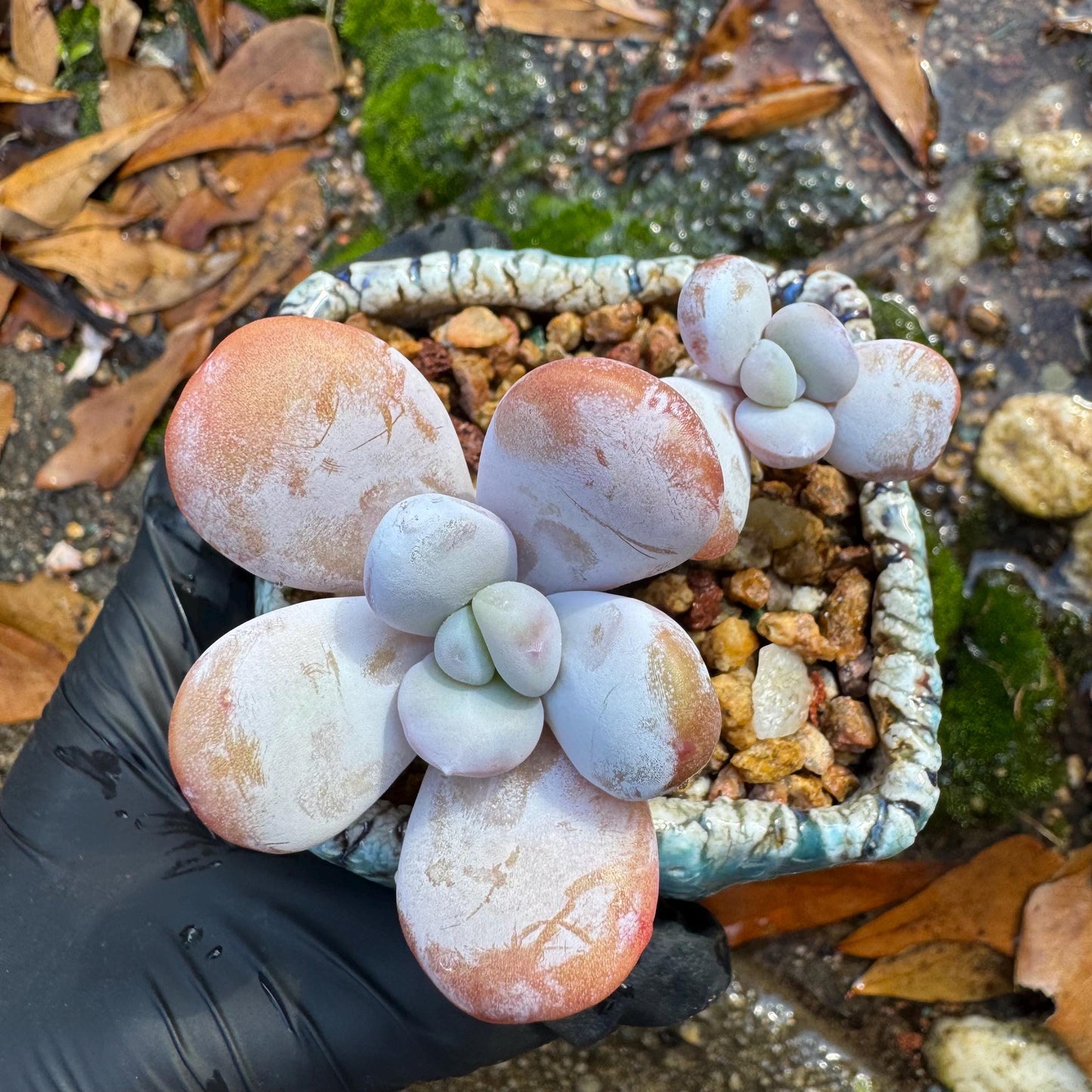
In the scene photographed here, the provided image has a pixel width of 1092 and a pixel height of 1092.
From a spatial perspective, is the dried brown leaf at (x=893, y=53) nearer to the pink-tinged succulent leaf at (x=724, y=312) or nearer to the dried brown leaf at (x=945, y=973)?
the pink-tinged succulent leaf at (x=724, y=312)

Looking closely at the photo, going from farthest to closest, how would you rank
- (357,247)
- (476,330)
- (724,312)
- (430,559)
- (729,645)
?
(357,247), (476,330), (729,645), (724,312), (430,559)

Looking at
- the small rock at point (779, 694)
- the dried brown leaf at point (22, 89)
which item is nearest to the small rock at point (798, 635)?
the small rock at point (779, 694)

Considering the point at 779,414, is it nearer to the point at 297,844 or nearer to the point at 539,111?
the point at 297,844

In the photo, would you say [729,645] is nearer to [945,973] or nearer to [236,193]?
Answer: [945,973]

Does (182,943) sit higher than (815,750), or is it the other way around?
(815,750)

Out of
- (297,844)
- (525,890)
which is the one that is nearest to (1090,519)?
(525,890)

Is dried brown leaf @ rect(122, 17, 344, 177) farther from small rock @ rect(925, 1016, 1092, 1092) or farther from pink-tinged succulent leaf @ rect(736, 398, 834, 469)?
small rock @ rect(925, 1016, 1092, 1092)

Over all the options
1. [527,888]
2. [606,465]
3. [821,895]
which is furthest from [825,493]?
[821,895]
